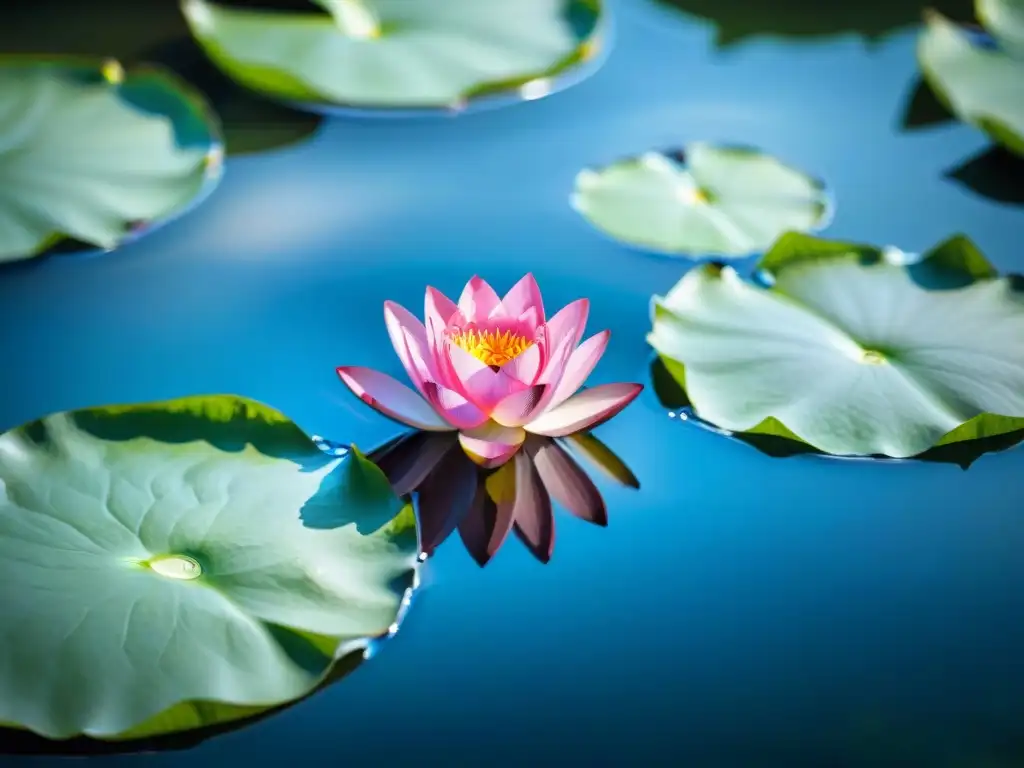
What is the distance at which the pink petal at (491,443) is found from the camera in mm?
1552

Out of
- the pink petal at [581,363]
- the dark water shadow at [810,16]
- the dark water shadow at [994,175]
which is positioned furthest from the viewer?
the dark water shadow at [810,16]

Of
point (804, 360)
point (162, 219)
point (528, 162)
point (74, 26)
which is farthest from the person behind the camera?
point (74, 26)

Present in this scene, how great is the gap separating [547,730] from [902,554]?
0.57 meters

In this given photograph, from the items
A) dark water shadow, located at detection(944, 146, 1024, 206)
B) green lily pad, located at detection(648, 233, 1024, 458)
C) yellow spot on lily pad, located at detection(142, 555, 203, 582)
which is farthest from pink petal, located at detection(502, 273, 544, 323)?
dark water shadow, located at detection(944, 146, 1024, 206)

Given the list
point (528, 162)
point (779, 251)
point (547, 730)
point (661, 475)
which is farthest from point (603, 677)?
point (528, 162)

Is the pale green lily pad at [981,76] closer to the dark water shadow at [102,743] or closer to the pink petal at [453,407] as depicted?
the pink petal at [453,407]

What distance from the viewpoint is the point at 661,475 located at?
1600 millimetres

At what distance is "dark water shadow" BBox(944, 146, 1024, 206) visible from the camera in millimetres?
2246

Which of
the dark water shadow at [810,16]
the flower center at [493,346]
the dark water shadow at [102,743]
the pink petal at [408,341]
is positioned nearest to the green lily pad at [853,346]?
the flower center at [493,346]

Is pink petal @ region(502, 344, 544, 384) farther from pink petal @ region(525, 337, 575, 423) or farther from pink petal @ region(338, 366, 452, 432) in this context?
pink petal @ region(338, 366, 452, 432)

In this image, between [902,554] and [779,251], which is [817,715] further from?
[779,251]

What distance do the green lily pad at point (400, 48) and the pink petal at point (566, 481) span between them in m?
1.04

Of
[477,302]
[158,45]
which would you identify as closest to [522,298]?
[477,302]

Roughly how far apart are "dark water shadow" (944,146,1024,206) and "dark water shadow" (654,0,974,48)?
23.1 inches
